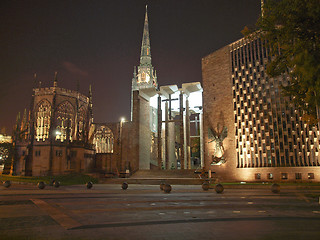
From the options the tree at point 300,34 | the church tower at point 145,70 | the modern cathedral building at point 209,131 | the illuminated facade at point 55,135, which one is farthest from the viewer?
the church tower at point 145,70

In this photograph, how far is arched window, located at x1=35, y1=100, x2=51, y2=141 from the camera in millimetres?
40031

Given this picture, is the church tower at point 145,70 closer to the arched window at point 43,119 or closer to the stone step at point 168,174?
the arched window at point 43,119

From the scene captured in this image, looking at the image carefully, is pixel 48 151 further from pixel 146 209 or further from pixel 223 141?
pixel 146 209

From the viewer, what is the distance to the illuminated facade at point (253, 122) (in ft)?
83.6

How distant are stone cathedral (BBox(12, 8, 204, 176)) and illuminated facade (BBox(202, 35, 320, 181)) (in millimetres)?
6247

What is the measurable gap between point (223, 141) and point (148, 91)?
637 inches

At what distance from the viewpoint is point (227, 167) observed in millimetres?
30516

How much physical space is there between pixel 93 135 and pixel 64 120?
18.5 ft

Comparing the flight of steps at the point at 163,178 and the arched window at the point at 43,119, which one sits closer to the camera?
the flight of steps at the point at 163,178

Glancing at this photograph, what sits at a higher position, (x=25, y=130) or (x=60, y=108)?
(x=60, y=108)

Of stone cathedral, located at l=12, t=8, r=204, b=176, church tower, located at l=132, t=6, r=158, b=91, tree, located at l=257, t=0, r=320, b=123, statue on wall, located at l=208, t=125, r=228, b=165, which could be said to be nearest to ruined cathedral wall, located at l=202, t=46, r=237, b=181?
statue on wall, located at l=208, t=125, r=228, b=165

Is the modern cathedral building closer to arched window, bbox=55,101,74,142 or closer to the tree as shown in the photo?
arched window, bbox=55,101,74,142

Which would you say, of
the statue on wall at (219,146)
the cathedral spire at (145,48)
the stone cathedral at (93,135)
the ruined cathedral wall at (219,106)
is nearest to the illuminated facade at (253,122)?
the ruined cathedral wall at (219,106)

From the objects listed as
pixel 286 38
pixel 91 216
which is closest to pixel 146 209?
pixel 91 216
